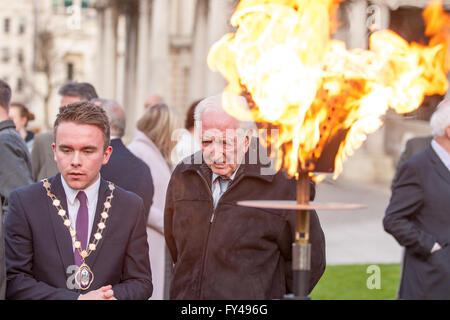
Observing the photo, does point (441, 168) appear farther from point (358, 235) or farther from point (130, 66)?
point (130, 66)

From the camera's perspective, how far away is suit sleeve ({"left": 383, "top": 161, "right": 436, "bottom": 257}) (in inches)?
269

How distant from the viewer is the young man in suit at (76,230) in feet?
12.9

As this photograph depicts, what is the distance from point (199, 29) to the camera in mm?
34594

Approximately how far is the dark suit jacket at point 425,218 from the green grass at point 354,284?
10.4 ft

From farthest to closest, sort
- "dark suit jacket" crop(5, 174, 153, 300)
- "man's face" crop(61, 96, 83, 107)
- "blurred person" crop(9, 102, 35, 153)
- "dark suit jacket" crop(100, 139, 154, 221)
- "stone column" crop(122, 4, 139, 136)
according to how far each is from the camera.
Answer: "stone column" crop(122, 4, 139, 136)
"blurred person" crop(9, 102, 35, 153)
"man's face" crop(61, 96, 83, 107)
"dark suit jacket" crop(100, 139, 154, 221)
"dark suit jacket" crop(5, 174, 153, 300)

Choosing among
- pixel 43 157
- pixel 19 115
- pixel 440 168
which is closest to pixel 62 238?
pixel 440 168

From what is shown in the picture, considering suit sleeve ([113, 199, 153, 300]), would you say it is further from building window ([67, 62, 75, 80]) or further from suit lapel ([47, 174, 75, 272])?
building window ([67, 62, 75, 80])

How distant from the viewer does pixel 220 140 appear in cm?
451

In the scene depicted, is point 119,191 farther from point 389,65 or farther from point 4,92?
point 4,92

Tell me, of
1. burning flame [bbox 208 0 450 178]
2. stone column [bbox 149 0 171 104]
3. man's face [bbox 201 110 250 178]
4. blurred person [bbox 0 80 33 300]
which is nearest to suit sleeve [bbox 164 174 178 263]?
man's face [bbox 201 110 250 178]

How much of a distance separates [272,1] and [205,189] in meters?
1.00

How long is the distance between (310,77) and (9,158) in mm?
2982

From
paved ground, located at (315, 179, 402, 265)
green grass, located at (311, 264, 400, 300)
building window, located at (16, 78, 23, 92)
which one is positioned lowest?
building window, located at (16, 78, 23, 92)
